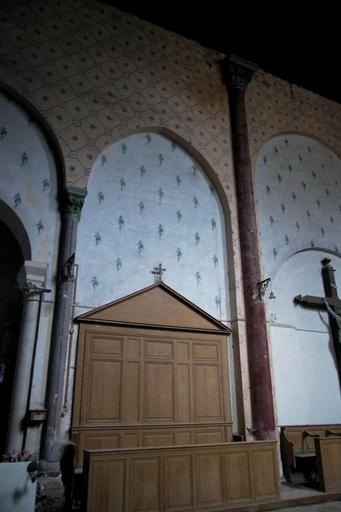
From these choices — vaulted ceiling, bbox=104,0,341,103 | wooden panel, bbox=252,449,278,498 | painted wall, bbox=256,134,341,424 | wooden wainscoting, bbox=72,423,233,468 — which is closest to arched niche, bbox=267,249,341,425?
painted wall, bbox=256,134,341,424

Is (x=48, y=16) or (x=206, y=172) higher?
(x=48, y=16)

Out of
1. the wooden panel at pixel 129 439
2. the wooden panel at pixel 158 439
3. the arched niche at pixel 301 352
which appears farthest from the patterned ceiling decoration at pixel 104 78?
the wooden panel at pixel 158 439

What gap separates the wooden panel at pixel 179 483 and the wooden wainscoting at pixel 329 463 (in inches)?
98.5

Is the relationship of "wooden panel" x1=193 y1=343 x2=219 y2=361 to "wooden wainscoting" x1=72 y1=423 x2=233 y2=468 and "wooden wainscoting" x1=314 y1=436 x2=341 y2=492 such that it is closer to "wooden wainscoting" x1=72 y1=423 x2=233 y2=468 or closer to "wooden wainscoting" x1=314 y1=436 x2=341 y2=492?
"wooden wainscoting" x1=72 y1=423 x2=233 y2=468

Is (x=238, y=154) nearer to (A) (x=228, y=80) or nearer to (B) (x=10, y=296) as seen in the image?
(A) (x=228, y=80)

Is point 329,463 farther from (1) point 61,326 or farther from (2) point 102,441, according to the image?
(1) point 61,326

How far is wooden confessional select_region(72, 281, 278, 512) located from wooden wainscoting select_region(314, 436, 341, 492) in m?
1.04

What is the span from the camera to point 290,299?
32.0 ft

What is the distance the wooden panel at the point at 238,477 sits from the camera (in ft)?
19.3

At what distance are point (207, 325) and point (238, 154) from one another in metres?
4.13

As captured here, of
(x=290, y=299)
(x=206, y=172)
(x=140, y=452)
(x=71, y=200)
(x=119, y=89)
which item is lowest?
(x=140, y=452)

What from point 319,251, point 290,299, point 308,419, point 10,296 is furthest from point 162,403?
point 319,251

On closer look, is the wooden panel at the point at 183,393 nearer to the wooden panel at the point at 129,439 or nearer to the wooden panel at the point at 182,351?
the wooden panel at the point at 182,351

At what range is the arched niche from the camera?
8.83m
